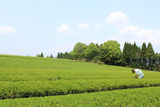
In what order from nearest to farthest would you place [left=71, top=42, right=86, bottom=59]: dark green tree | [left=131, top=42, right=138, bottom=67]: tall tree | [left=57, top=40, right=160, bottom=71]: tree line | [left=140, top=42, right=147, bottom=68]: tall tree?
[left=57, top=40, right=160, bottom=71]: tree line, [left=140, top=42, right=147, bottom=68]: tall tree, [left=131, top=42, right=138, bottom=67]: tall tree, [left=71, top=42, right=86, bottom=59]: dark green tree

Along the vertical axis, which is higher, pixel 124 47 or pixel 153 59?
pixel 124 47

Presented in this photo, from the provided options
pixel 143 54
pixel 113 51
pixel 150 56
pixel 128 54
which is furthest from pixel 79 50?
pixel 150 56

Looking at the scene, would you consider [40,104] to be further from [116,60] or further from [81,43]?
[81,43]

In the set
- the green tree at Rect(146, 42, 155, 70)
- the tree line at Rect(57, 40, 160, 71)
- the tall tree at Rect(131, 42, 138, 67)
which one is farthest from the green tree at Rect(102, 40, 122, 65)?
the green tree at Rect(146, 42, 155, 70)

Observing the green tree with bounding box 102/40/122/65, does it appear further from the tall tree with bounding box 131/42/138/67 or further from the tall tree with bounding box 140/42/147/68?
the tall tree with bounding box 140/42/147/68

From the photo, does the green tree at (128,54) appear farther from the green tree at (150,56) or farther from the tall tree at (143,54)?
the green tree at (150,56)

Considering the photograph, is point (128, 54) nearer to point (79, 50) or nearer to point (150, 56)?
point (150, 56)

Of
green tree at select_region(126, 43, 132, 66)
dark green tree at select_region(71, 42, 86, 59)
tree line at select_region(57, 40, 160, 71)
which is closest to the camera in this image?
tree line at select_region(57, 40, 160, 71)

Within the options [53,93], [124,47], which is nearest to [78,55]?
[124,47]

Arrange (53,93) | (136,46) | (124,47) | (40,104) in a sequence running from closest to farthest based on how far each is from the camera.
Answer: (40,104), (53,93), (136,46), (124,47)

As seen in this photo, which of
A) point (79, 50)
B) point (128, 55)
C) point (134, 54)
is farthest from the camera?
point (79, 50)

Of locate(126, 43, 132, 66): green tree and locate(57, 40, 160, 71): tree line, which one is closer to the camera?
locate(57, 40, 160, 71): tree line

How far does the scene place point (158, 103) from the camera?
20.9 feet

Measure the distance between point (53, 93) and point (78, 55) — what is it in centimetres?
8652
